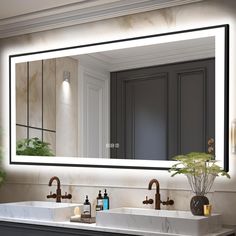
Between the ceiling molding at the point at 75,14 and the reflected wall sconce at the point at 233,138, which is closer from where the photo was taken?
the reflected wall sconce at the point at 233,138

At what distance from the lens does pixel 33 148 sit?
430 centimetres

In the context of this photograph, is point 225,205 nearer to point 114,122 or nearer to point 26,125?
point 114,122

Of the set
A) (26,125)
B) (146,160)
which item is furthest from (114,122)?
(26,125)

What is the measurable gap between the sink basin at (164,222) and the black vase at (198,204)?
6 centimetres

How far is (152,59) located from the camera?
12.0 feet

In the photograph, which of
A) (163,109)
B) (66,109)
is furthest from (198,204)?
(66,109)

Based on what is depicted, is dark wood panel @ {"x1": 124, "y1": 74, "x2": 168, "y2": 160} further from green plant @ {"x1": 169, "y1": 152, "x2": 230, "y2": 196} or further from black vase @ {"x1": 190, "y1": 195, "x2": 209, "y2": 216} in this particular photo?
black vase @ {"x1": 190, "y1": 195, "x2": 209, "y2": 216}

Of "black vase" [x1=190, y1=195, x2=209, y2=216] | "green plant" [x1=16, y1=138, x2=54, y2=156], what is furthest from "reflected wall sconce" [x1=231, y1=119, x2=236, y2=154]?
"green plant" [x1=16, y1=138, x2=54, y2=156]

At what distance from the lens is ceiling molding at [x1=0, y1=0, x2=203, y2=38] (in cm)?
367

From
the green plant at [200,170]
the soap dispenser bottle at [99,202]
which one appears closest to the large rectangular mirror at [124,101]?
the green plant at [200,170]

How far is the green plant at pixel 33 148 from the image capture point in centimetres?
423

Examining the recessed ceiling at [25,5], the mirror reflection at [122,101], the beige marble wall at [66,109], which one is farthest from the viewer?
the beige marble wall at [66,109]

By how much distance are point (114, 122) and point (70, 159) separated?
1.77 feet

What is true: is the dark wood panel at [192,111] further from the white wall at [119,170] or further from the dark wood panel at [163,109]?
the white wall at [119,170]
